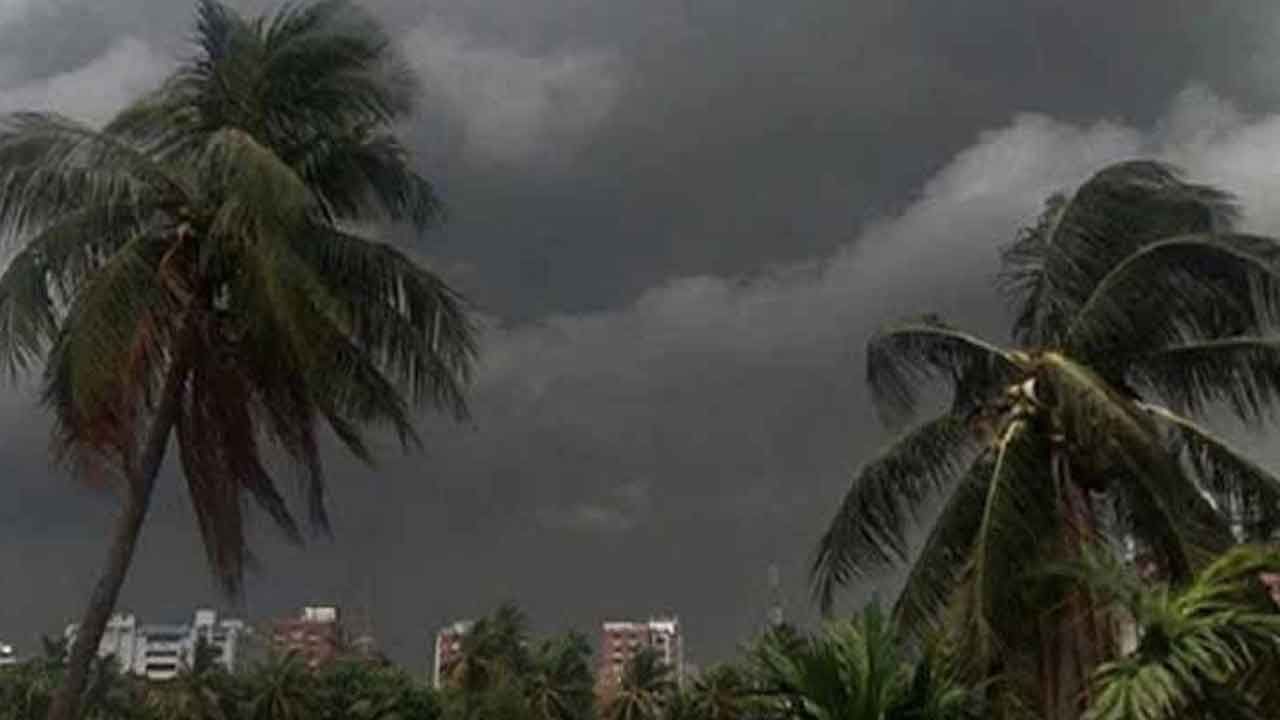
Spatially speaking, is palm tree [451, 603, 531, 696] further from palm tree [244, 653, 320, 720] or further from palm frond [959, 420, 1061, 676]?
palm frond [959, 420, 1061, 676]

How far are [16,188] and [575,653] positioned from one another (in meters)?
58.9

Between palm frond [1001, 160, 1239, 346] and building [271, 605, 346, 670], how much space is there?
47.9 meters

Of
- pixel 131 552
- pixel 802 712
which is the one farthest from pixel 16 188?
pixel 802 712

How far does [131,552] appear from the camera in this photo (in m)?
17.6

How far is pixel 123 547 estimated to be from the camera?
17500 millimetres

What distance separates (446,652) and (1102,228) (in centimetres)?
7166

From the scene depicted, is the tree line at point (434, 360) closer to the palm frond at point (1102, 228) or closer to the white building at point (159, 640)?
the palm frond at point (1102, 228)


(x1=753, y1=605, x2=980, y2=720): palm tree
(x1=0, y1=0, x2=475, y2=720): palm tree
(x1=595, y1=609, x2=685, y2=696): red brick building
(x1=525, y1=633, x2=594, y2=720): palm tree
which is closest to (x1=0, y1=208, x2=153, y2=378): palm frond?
(x1=0, y1=0, x2=475, y2=720): palm tree

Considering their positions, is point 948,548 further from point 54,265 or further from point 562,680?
point 562,680

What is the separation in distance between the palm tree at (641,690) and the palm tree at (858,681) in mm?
57177

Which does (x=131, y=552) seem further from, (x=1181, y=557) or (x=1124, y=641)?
(x=1181, y=557)

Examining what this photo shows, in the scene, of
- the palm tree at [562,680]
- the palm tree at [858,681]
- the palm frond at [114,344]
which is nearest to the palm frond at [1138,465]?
the palm tree at [858,681]

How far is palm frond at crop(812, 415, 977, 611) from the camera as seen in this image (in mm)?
21922

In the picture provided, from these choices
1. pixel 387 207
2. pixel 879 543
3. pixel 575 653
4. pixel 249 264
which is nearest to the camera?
pixel 249 264
